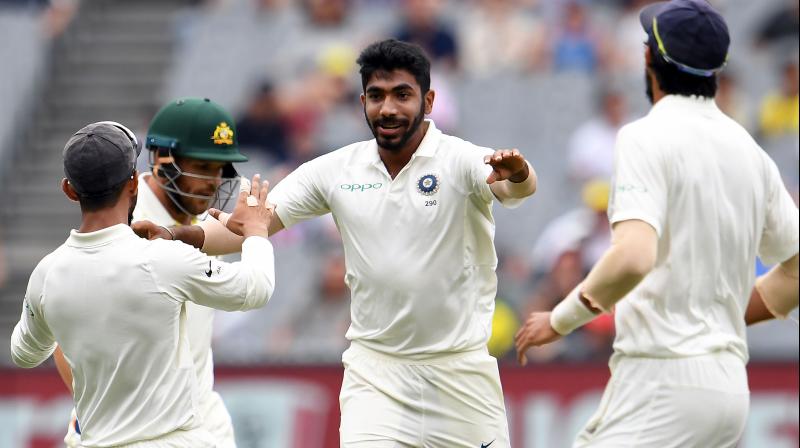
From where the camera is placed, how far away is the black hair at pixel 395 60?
586 centimetres

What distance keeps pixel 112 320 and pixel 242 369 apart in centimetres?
485

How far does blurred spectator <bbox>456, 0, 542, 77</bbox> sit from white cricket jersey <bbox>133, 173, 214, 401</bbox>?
749 cm

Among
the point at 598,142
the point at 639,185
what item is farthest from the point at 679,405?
the point at 598,142

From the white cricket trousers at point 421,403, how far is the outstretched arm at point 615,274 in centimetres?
73

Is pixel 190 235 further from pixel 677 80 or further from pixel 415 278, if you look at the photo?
pixel 677 80

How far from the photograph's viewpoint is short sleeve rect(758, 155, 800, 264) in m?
5.40

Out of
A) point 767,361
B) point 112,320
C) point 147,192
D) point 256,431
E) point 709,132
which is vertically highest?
point 709,132

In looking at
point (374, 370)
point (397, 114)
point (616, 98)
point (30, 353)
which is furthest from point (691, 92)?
point (616, 98)

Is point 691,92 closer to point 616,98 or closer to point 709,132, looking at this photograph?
point 709,132

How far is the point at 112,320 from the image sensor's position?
16.1 ft

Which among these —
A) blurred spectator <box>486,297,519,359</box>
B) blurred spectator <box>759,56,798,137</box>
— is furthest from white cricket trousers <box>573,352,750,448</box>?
blurred spectator <box>759,56,798,137</box>

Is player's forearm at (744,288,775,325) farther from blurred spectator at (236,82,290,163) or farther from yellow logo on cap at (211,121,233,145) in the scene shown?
blurred spectator at (236,82,290,163)

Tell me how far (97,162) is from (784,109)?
901 cm

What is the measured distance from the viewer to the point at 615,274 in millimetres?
4891
